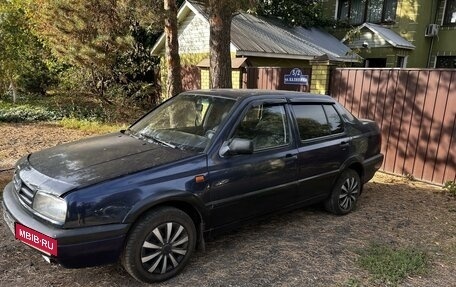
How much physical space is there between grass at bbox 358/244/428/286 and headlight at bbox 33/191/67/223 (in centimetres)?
283

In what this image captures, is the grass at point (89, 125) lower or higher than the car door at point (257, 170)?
lower

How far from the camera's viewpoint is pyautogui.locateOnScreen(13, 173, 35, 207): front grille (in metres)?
3.09

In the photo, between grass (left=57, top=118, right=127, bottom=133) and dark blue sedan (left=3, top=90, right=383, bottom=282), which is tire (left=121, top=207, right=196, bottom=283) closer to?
dark blue sedan (left=3, top=90, right=383, bottom=282)

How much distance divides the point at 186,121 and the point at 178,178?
970mm

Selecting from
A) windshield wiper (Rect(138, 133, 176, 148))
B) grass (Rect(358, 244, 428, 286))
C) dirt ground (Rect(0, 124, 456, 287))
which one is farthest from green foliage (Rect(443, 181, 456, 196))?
windshield wiper (Rect(138, 133, 176, 148))

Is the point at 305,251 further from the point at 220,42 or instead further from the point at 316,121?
the point at 220,42

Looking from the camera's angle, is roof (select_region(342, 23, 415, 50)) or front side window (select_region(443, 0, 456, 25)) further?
front side window (select_region(443, 0, 456, 25))

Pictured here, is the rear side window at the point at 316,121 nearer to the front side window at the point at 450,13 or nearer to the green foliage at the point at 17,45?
the green foliage at the point at 17,45

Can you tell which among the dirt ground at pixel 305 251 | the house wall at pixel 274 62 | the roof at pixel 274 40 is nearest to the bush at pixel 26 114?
the roof at pixel 274 40

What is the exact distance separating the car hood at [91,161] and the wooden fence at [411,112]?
480cm

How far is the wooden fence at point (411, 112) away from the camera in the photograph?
20.6 ft

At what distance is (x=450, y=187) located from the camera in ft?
20.3

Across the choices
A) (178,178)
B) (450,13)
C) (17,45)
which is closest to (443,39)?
(450,13)

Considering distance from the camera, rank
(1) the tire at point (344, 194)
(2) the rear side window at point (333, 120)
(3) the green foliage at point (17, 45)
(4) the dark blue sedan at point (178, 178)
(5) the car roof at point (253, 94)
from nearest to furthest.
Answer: (4) the dark blue sedan at point (178, 178) < (5) the car roof at point (253, 94) < (2) the rear side window at point (333, 120) < (1) the tire at point (344, 194) < (3) the green foliage at point (17, 45)
